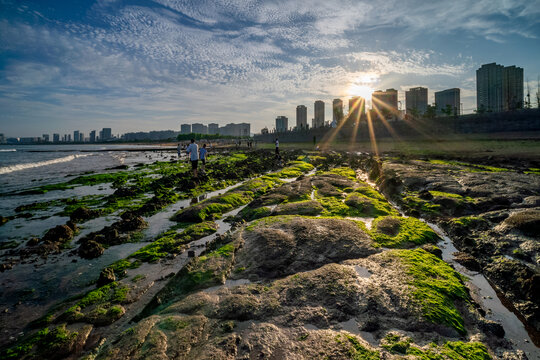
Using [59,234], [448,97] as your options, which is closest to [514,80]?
[448,97]

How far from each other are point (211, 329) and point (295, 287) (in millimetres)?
1720

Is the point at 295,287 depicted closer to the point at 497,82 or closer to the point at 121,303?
the point at 121,303

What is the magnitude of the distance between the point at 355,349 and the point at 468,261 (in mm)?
4710

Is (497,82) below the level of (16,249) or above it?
above

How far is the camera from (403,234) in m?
7.36

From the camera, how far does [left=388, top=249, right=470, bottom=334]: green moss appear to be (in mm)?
4145

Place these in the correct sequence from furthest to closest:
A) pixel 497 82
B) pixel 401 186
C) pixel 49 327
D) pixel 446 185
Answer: pixel 497 82
pixel 401 186
pixel 446 185
pixel 49 327

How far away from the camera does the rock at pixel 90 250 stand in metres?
7.07

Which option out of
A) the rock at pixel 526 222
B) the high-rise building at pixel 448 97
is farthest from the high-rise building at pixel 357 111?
the rock at pixel 526 222

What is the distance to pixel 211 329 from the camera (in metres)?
3.86

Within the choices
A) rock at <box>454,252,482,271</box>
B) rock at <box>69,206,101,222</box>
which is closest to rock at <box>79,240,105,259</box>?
rock at <box>69,206,101,222</box>

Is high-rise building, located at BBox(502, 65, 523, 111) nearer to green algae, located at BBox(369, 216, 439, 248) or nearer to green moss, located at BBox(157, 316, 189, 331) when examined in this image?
green algae, located at BBox(369, 216, 439, 248)

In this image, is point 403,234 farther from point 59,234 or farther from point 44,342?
point 59,234

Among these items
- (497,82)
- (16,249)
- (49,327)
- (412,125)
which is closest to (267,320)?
(49,327)
